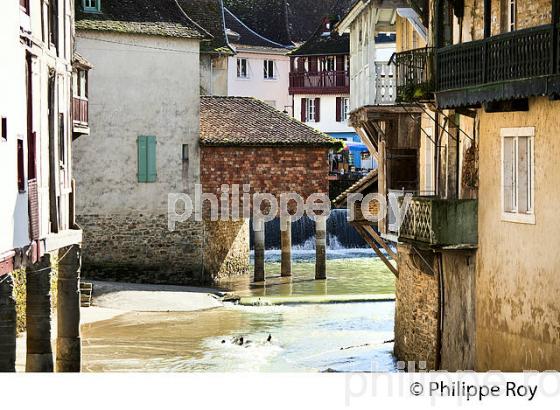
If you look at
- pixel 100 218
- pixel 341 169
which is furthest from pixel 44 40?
pixel 341 169

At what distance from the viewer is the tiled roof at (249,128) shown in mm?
34906

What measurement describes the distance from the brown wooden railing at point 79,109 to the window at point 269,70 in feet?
89.8

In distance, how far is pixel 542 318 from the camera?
1788cm

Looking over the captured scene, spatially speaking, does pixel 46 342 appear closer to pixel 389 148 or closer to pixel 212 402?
pixel 212 402

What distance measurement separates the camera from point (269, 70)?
52.2 metres

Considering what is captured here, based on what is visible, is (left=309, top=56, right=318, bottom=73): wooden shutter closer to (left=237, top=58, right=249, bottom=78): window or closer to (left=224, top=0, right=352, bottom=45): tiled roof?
(left=224, top=0, right=352, bottom=45): tiled roof

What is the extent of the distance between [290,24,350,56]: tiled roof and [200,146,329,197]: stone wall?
1645 cm

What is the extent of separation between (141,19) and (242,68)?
17.7 metres

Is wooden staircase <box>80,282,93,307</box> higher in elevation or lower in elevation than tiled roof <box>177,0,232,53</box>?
lower

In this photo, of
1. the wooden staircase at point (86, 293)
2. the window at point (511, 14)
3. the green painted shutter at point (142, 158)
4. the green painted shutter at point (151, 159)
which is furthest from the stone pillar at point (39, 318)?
the green painted shutter at point (151, 159)

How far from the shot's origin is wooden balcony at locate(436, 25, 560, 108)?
664 inches

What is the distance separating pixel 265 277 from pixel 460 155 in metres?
16.6

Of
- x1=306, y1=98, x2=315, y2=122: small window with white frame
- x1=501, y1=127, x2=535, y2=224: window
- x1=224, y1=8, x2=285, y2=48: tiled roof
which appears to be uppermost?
x1=224, y1=8, x2=285, y2=48: tiled roof

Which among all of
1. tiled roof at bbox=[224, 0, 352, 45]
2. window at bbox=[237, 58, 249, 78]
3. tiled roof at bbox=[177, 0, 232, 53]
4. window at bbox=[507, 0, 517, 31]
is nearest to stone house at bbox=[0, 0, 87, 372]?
window at bbox=[507, 0, 517, 31]
